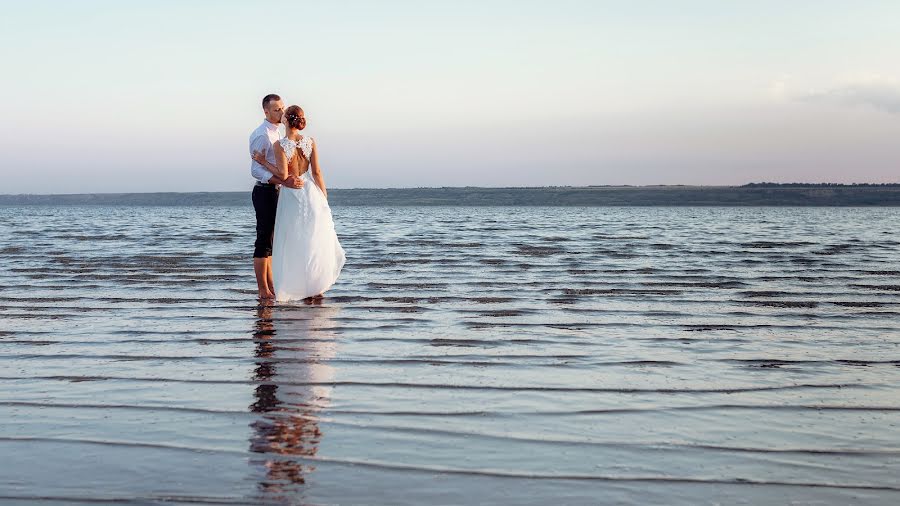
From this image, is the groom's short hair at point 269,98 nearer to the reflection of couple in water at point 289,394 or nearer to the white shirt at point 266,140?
the white shirt at point 266,140

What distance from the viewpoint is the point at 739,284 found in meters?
10.7

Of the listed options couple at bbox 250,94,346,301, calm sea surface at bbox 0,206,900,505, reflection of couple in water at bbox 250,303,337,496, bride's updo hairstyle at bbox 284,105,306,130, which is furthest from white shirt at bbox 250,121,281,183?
reflection of couple in water at bbox 250,303,337,496

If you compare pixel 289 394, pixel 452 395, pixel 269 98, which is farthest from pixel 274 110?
pixel 452 395

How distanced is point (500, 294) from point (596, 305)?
1290 mm

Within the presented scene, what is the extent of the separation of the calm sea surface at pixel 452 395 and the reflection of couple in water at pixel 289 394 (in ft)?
0.06

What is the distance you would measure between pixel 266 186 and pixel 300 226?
516 mm

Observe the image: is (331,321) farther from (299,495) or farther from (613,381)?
(299,495)

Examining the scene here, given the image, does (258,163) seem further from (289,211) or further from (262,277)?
(262,277)

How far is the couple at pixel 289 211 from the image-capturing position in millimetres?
8836

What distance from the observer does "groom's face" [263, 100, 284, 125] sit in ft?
28.8

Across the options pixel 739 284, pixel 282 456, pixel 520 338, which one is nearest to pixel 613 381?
pixel 520 338

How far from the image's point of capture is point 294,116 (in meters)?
8.74

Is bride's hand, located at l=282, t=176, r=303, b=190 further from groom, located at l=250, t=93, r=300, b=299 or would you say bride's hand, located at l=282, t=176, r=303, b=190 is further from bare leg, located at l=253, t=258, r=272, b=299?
bare leg, located at l=253, t=258, r=272, b=299

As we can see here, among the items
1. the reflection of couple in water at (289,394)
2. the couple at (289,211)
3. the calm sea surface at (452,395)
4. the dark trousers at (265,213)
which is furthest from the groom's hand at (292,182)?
the reflection of couple in water at (289,394)
